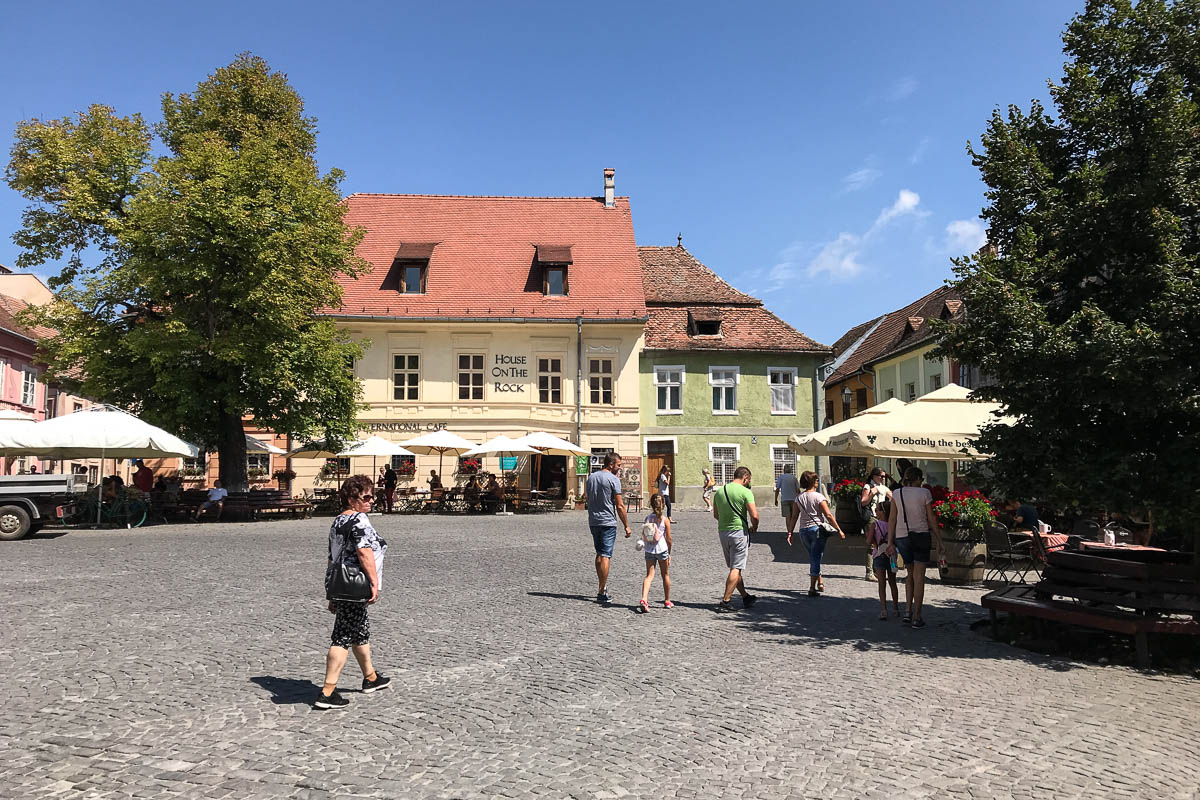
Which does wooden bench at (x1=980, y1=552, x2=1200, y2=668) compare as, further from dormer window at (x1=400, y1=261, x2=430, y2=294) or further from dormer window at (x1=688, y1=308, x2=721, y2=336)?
dormer window at (x1=400, y1=261, x2=430, y2=294)

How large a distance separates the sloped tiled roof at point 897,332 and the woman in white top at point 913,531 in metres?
24.3

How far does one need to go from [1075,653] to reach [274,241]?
22.1 meters

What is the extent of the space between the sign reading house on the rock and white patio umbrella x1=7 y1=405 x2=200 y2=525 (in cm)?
1495

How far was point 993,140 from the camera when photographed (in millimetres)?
8781

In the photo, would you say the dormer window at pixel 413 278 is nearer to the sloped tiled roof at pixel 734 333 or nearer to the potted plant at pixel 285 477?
the potted plant at pixel 285 477

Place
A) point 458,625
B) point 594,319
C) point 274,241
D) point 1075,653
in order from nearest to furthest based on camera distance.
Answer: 1. point 1075,653
2. point 458,625
3. point 274,241
4. point 594,319

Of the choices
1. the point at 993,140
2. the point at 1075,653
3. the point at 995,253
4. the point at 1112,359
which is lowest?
the point at 1075,653

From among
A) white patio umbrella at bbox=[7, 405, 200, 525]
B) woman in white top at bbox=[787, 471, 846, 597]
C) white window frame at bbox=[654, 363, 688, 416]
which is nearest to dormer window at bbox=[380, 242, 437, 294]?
white window frame at bbox=[654, 363, 688, 416]

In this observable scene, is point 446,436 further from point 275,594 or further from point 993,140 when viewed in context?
point 993,140

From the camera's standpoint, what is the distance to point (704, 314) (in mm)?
38094

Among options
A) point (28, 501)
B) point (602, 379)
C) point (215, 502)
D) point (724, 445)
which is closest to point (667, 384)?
point (602, 379)

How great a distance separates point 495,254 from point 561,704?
33.1 metres

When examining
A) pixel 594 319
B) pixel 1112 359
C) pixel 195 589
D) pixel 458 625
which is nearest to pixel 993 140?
pixel 1112 359

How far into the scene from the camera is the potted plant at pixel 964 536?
1252 cm
